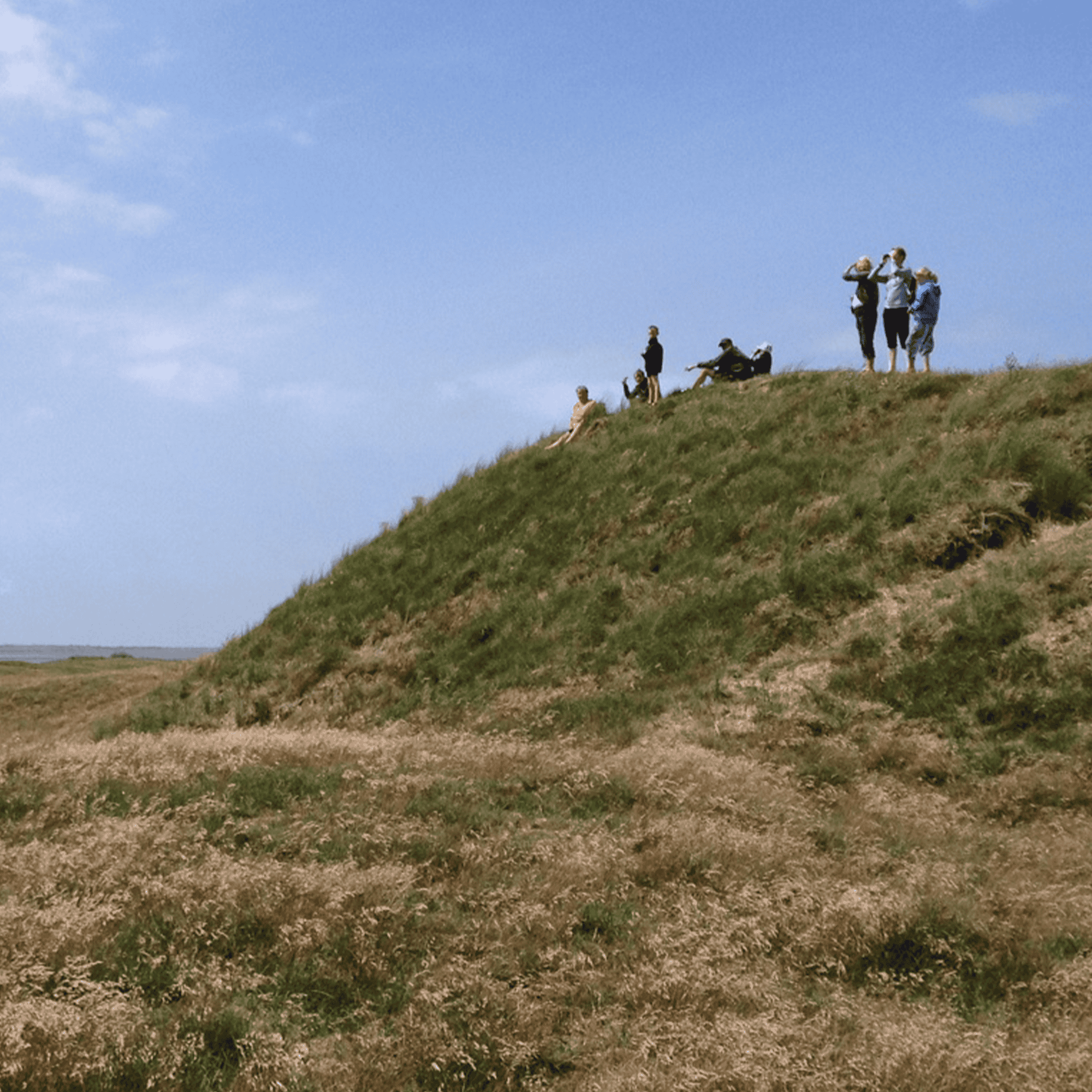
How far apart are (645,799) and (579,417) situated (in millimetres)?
16292

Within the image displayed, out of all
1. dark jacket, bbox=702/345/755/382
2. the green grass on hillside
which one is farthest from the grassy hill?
dark jacket, bbox=702/345/755/382

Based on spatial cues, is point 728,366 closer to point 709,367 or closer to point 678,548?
point 709,367

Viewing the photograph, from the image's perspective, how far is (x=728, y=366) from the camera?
23.8 meters

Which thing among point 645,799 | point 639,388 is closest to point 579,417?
point 639,388

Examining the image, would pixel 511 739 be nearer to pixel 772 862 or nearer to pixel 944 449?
pixel 772 862

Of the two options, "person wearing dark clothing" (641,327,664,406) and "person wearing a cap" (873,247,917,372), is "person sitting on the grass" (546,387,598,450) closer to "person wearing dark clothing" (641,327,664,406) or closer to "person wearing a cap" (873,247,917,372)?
"person wearing dark clothing" (641,327,664,406)

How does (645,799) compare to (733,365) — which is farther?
(733,365)

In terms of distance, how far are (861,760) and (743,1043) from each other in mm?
7332

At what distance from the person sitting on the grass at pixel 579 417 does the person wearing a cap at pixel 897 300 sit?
26.6 feet

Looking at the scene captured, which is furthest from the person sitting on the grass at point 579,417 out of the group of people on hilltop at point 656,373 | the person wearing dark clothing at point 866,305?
the person wearing dark clothing at point 866,305

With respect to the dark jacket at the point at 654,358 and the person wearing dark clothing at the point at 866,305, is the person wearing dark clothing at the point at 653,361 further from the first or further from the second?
the person wearing dark clothing at the point at 866,305

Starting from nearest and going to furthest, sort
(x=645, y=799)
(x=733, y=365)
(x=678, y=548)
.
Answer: (x=645, y=799)
(x=678, y=548)
(x=733, y=365)

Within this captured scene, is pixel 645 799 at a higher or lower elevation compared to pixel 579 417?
lower

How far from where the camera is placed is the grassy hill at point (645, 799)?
498 cm
